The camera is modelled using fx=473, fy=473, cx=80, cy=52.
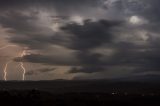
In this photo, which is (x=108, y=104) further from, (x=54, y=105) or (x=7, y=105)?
(x=7, y=105)

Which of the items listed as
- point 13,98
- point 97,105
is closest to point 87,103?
point 97,105

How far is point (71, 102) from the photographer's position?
198 metres

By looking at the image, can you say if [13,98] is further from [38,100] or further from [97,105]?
[97,105]

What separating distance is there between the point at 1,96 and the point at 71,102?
32.6 meters

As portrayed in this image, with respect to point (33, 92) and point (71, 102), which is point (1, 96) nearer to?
point (33, 92)

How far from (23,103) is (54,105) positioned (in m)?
15.6

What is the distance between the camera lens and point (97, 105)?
190 meters

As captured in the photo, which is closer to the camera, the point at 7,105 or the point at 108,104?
the point at 7,105

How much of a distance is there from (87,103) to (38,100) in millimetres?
23987

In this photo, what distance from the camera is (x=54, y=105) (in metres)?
182

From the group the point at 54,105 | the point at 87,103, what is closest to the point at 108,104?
the point at 87,103

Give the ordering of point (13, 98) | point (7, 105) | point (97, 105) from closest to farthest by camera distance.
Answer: point (7, 105)
point (13, 98)
point (97, 105)

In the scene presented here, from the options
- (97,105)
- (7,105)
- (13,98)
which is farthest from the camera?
(97,105)

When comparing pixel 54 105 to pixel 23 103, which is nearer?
pixel 23 103
